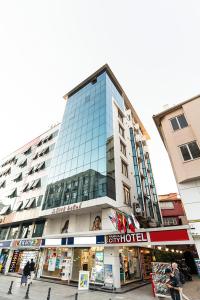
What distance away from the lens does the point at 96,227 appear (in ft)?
62.4

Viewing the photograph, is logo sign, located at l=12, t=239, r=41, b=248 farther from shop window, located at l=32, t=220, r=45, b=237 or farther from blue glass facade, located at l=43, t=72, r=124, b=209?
blue glass facade, located at l=43, t=72, r=124, b=209

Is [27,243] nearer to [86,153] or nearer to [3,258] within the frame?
[3,258]

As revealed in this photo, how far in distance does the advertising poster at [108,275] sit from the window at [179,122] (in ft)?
46.1

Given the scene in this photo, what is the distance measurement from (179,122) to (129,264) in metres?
15.5

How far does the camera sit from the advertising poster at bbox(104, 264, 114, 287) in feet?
49.2

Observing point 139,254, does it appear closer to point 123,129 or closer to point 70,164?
point 70,164

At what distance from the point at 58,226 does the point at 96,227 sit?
6.71 metres

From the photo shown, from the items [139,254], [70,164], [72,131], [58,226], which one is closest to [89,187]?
[70,164]

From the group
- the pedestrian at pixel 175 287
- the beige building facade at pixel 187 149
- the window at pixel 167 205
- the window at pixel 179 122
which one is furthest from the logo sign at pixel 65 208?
the window at pixel 167 205

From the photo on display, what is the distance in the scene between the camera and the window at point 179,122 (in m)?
16.5

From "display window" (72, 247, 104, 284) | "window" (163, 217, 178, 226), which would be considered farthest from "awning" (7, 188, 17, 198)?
"window" (163, 217, 178, 226)

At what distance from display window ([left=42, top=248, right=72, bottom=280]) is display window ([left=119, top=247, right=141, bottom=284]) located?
5.68m

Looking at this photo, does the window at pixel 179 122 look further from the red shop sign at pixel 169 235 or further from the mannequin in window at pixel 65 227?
the mannequin in window at pixel 65 227

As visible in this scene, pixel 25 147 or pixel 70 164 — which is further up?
pixel 25 147
